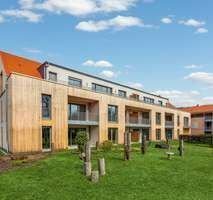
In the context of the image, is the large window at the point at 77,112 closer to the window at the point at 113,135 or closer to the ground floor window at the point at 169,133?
the window at the point at 113,135

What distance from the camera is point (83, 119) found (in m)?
40.7

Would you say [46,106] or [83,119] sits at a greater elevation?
[46,106]

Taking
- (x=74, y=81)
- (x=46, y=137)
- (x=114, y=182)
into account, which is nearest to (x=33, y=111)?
(x=46, y=137)

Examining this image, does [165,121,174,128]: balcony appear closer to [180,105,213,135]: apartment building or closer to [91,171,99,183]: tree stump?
[180,105,213,135]: apartment building

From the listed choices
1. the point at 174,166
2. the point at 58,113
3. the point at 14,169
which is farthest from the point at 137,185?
the point at 58,113

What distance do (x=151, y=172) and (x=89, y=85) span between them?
94.3ft

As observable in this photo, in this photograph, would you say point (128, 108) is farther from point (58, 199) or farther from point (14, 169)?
point (58, 199)

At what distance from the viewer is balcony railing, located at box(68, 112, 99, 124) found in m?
38.2

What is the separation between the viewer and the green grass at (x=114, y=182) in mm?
14969

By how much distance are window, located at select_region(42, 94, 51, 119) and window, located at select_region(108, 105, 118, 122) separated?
43.7 feet

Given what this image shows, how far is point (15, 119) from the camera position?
28.8m

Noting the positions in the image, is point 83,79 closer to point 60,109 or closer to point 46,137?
point 60,109

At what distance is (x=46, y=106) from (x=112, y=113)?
1471cm

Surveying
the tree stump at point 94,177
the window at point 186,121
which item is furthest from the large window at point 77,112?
the window at point 186,121
